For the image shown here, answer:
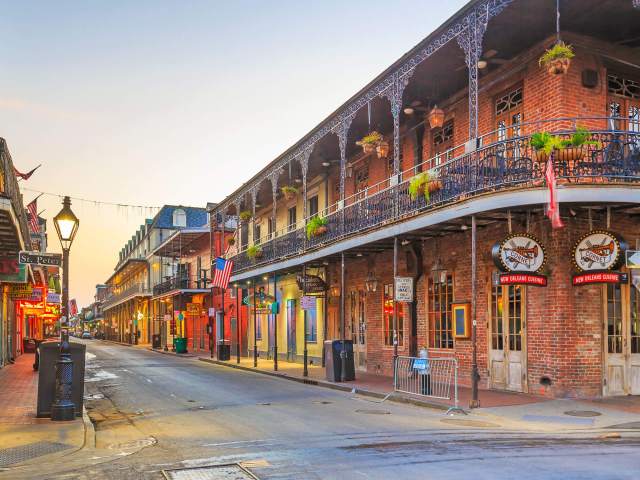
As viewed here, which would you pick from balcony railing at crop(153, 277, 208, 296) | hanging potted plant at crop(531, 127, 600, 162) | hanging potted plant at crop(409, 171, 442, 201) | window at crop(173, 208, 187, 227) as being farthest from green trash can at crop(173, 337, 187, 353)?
hanging potted plant at crop(531, 127, 600, 162)

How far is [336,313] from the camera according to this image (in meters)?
24.0

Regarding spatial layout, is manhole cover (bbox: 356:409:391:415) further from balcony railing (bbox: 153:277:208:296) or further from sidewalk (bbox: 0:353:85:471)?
balcony railing (bbox: 153:277:208:296)

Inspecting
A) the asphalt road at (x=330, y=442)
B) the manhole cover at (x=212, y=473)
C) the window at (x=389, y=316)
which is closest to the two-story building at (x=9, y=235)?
the asphalt road at (x=330, y=442)

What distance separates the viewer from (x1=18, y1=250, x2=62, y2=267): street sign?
38.9 feet

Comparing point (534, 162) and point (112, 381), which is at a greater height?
point (534, 162)

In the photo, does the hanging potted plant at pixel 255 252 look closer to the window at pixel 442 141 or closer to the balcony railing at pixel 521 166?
the window at pixel 442 141

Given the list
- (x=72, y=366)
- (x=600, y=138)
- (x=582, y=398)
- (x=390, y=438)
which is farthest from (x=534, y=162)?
(x=72, y=366)

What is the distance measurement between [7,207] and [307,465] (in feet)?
24.5

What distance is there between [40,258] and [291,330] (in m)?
17.3

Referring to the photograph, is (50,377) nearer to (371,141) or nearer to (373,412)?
(373,412)

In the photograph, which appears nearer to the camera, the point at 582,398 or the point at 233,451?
the point at 233,451

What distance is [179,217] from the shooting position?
62438 millimetres

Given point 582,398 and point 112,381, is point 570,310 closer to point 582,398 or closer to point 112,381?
point 582,398

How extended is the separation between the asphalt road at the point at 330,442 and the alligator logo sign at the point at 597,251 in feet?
13.0
